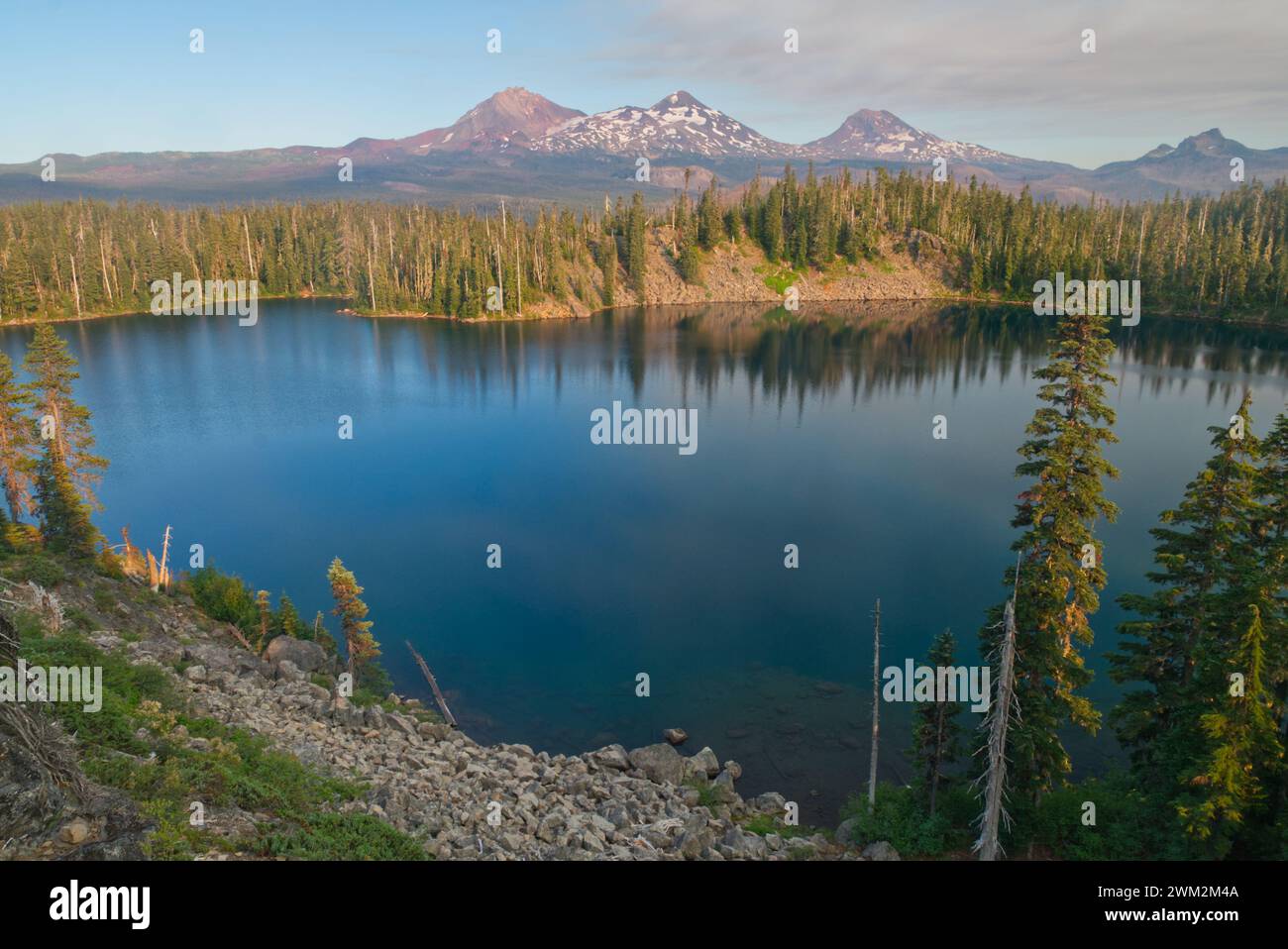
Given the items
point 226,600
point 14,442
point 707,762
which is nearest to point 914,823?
point 707,762

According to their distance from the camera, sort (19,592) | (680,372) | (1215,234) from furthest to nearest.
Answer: (1215,234) < (680,372) < (19,592)

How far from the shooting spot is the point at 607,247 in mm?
151500

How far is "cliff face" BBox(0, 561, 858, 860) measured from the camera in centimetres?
1272

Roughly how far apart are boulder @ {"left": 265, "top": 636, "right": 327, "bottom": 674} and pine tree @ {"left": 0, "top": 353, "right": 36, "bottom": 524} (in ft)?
45.1

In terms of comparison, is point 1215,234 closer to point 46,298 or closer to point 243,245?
point 243,245

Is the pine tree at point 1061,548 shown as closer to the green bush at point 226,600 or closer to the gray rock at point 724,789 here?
the gray rock at point 724,789

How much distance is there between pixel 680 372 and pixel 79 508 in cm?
6423

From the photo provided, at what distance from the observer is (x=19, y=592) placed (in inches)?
984

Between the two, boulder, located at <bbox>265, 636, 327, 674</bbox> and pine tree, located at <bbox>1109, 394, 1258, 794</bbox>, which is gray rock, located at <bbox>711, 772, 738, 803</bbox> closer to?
pine tree, located at <bbox>1109, 394, 1258, 794</bbox>

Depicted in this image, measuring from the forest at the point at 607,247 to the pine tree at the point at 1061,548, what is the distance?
116 m

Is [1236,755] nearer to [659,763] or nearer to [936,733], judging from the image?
[936,733]

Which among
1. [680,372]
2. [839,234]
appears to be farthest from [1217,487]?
[839,234]
